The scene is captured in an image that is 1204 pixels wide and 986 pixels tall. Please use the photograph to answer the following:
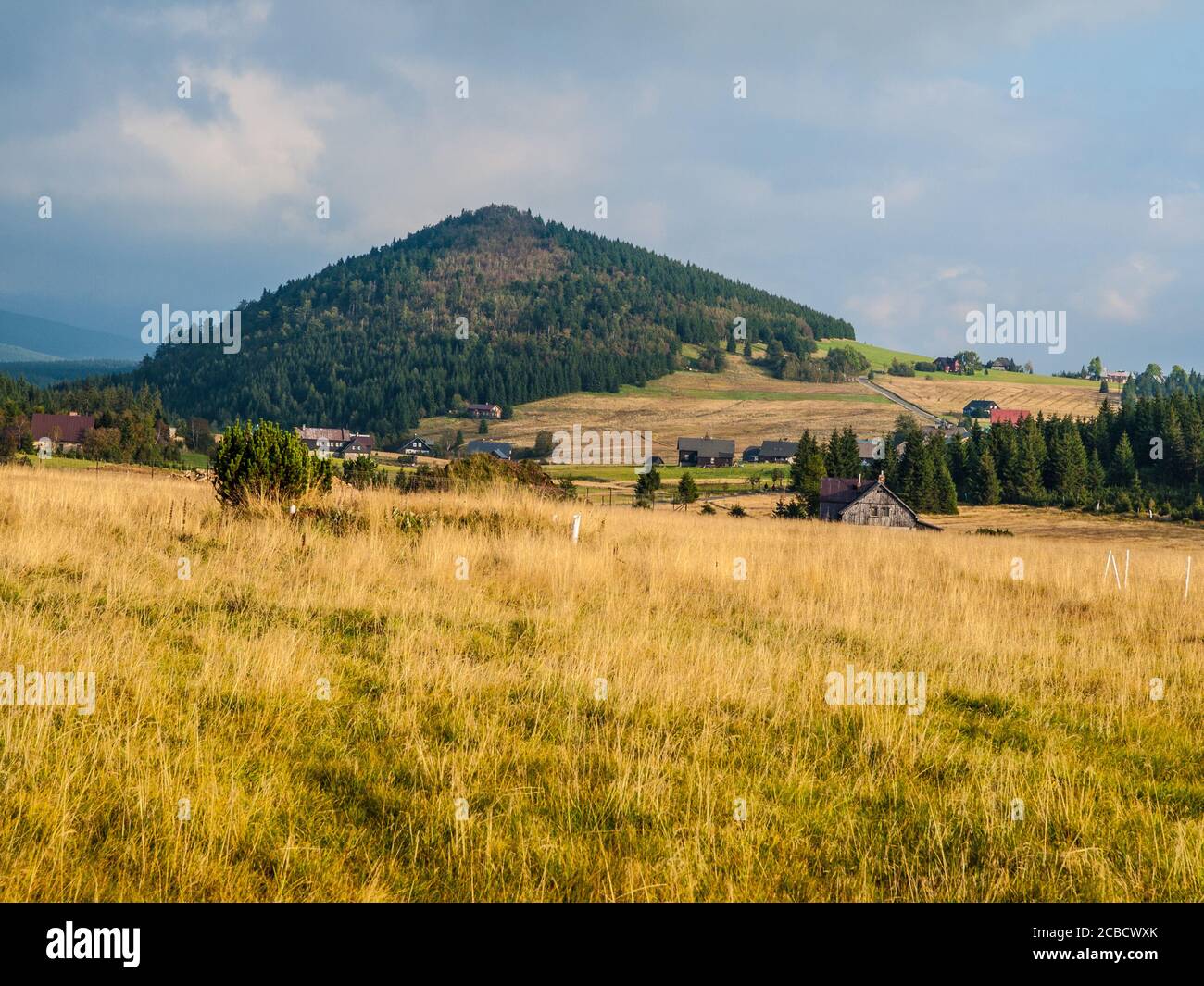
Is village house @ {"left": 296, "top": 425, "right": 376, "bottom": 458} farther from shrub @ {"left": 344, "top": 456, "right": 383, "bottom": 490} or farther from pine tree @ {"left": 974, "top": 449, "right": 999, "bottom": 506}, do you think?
shrub @ {"left": 344, "top": 456, "right": 383, "bottom": 490}

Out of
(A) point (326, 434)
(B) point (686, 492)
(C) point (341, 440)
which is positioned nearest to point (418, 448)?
(C) point (341, 440)

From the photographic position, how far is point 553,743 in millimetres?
5148

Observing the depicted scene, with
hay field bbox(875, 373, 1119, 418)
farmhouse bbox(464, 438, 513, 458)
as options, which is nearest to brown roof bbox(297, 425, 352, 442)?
farmhouse bbox(464, 438, 513, 458)

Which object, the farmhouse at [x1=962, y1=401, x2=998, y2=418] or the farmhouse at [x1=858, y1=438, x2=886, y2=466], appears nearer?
the farmhouse at [x1=858, y1=438, x2=886, y2=466]

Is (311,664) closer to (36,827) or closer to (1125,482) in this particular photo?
(36,827)

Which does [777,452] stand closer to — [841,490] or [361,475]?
[841,490]

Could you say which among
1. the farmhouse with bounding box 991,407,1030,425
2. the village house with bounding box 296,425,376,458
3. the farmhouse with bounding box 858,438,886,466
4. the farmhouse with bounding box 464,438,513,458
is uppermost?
the farmhouse with bounding box 991,407,1030,425

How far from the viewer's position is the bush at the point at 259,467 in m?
14.9

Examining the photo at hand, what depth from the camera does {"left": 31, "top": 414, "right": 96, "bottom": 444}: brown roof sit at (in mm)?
82750

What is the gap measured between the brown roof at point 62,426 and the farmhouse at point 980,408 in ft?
473

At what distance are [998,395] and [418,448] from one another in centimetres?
12163

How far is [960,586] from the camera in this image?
14.0m

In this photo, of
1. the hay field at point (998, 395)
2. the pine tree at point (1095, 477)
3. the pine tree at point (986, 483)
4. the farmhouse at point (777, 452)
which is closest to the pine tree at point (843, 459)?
the pine tree at point (986, 483)

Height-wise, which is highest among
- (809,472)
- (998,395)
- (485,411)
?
(998,395)
